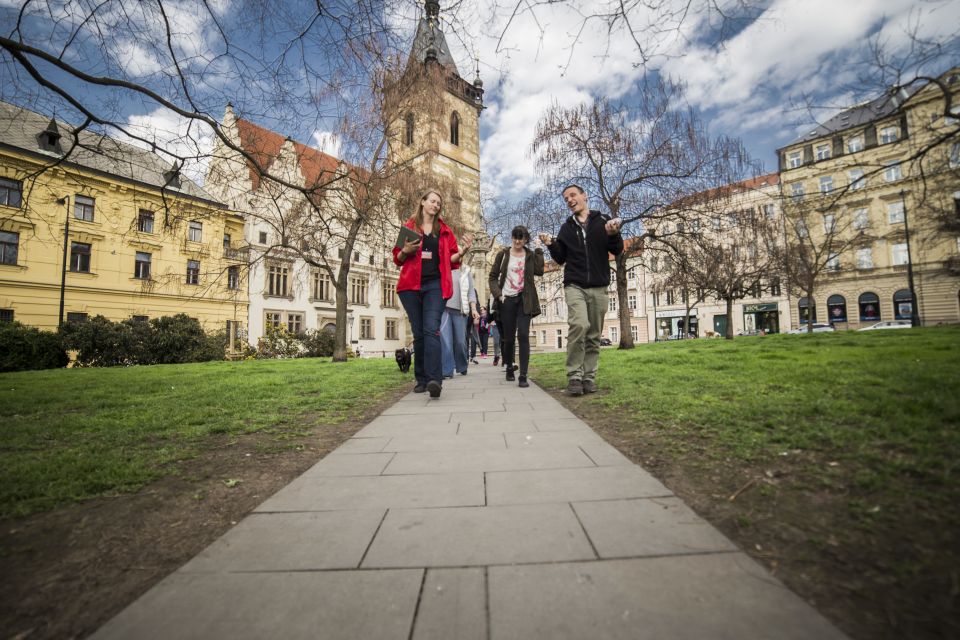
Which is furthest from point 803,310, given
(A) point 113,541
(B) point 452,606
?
(A) point 113,541

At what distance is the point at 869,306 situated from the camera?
37.4m

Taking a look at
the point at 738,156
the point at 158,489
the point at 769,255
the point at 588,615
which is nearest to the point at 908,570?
the point at 588,615

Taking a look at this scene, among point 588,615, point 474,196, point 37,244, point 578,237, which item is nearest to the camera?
point 588,615

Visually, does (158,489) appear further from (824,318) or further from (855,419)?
(824,318)

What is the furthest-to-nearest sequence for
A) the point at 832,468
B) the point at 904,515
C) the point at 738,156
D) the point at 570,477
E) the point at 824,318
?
1. the point at 824,318
2. the point at 738,156
3. the point at 570,477
4. the point at 832,468
5. the point at 904,515

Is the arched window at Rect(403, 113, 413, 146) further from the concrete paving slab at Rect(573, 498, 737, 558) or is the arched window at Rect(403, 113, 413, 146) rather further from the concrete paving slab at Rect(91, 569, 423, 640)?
the concrete paving slab at Rect(91, 569, 423, 640)

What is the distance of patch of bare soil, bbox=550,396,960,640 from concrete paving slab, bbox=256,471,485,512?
1.00 metres

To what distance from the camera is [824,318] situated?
40.1 metres

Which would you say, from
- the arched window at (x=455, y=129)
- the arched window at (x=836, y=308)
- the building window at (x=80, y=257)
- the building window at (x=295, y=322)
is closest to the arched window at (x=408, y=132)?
the building window at (x=80, y=257)

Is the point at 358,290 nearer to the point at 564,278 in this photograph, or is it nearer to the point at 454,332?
the point at 454,332

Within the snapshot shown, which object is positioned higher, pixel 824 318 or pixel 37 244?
pixel 37 244

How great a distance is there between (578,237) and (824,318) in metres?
47.5

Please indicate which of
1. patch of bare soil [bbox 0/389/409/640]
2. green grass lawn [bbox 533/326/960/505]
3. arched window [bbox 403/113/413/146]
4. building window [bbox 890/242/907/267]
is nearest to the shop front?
building window [bbox 890/242/907/267]

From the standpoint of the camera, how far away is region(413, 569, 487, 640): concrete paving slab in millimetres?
1031
